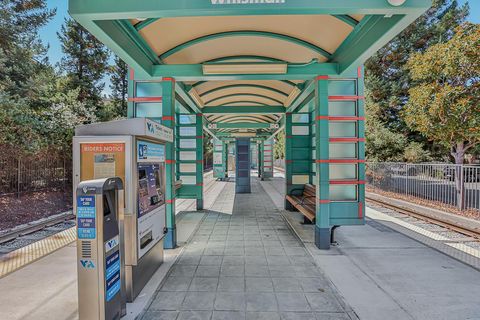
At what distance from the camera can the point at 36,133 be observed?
28.5 feet

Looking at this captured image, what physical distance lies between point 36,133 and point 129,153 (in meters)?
8.23

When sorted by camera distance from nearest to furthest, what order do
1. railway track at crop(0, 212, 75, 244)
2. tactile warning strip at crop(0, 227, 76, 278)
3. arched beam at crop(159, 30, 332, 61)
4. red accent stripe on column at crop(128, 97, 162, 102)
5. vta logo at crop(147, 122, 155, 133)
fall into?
vta logo at crop(147, 122, 155, 133), tactile warning strip at crop(0, 227, 76, 278), arched beam at crop(159, 30, 332, 61), red accent stripe on column at crop(128, 97, 162, 102), railway track at crop(0, 212, 75, 244)

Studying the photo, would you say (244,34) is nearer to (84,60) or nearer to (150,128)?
(150,128)

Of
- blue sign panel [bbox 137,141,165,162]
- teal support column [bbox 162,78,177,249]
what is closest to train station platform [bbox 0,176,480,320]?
teal support column [bbox 162,78,177,249]

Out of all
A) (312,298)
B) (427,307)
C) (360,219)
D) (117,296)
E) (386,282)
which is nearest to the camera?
(117,296)

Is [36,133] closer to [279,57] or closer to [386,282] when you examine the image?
[279,57]

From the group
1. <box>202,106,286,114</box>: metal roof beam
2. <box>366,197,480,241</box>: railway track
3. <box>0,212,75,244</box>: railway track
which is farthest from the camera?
<box>202,106,286,114</box>: metal roof beam

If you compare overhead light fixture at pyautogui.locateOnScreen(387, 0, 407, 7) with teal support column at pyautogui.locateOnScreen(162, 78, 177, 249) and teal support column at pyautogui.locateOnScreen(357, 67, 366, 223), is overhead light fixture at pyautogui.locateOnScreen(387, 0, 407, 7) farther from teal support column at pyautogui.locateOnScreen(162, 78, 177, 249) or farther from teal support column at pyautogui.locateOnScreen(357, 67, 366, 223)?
teal support column at pyautogui.locateOnScreen(162, 78, 177, 249)

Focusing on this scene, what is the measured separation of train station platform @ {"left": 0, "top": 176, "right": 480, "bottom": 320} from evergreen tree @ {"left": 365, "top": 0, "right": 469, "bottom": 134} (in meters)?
14.3

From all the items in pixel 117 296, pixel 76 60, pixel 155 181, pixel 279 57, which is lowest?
pixel 117 296

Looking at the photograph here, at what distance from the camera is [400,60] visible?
1803 centimetres

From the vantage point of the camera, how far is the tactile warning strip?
3.98 m

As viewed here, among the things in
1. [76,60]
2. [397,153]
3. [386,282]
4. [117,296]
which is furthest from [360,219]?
[76,60]

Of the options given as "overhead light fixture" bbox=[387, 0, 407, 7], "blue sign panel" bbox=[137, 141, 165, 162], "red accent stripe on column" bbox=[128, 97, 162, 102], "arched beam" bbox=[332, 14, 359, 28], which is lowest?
"blue sign panel" bbox=[137, 141, 165, 162]
